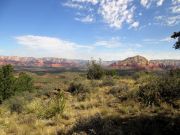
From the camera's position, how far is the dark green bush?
11.7 m

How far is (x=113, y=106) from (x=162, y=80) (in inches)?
112

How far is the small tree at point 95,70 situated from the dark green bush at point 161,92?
1312 centimetres

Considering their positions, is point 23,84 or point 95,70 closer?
point 95,70

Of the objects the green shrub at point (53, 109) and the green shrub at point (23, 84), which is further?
the green shrub at point (23, 84)

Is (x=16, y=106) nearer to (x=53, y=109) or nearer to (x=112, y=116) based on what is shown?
(x=53, y=109)

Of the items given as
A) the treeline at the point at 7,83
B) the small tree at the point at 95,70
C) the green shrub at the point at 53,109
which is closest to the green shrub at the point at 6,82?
the treeline at the point at 7,83

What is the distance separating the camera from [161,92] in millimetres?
12109

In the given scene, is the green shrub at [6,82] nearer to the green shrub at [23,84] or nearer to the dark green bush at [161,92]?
the green shrub at [23,84]

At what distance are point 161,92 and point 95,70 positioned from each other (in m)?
14.1

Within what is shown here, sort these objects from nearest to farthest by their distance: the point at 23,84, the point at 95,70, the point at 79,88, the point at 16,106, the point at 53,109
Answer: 1. the point at 53,109
2. the point at 16,106
3. the point at 79,88
4. the point at 95,70
5. the point at 23,84

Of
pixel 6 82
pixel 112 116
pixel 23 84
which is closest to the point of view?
pixel 112 116

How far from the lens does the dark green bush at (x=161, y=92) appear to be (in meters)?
11.7

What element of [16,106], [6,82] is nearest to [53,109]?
[16,106]

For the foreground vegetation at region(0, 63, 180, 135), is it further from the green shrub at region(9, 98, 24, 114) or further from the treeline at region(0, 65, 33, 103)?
the treeline at region(0, 65, 33, 103)
